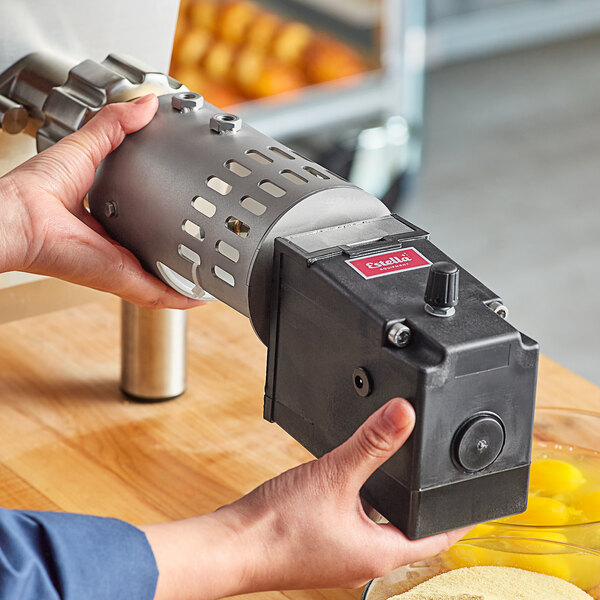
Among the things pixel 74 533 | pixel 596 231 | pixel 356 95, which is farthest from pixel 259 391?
pixel 596 231

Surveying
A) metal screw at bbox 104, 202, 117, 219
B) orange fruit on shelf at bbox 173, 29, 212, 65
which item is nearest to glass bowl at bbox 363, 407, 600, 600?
metal screw at bbox 104, 202, 117, 219

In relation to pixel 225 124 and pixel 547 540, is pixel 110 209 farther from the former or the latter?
pixel 547 540

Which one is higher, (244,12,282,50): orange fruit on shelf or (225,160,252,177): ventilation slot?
(225,160,252,177): ventilation slot

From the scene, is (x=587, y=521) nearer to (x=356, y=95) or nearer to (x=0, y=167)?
(x=0, y=167)

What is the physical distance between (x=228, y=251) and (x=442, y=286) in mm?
170

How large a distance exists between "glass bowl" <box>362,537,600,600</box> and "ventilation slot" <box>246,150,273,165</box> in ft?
1.03

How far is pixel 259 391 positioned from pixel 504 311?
21.1 inches

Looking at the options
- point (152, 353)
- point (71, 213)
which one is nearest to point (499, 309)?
point (71, 213)

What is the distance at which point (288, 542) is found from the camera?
0.68 meters

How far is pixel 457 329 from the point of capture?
596mm

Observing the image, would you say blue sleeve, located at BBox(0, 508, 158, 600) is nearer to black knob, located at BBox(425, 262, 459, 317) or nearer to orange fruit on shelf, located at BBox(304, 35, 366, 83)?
black knob, located at BBox(425, 262, 459, 317)

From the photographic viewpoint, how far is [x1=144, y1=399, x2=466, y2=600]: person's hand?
2.18 ft

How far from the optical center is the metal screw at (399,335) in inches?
23.4

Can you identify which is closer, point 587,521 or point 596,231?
point 587,521
